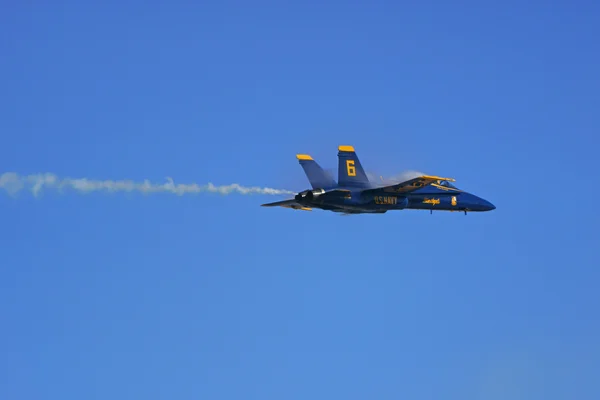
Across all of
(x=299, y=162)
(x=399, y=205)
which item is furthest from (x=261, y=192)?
(x=399, y=205)

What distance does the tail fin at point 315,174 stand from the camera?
57.6 m

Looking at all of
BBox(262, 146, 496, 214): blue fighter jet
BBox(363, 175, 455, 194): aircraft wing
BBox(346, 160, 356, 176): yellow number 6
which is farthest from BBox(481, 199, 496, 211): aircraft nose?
BBox(346, 160, 356, 176): yellow number 6

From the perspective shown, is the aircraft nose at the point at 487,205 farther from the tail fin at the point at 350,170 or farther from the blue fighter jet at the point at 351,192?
the tail fin at the point at 350,170

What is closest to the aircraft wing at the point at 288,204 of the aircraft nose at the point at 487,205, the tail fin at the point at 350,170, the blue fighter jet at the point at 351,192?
the blue fighter jet at the point at 351,192

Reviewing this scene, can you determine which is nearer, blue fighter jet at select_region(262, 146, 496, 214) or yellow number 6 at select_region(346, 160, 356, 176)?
blue fighter jet at select_region(262, 146, 496, 214)

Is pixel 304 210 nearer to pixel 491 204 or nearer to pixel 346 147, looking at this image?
pixel 346 147

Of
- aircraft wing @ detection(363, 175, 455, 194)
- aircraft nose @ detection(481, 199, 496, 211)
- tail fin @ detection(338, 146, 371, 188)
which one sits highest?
tail fin @ detection(338, 146, 371, 188)

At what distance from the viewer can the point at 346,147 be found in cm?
5794

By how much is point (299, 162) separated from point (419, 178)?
709 cm

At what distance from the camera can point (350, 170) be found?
5769 centimetres

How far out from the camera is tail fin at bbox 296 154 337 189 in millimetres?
57562

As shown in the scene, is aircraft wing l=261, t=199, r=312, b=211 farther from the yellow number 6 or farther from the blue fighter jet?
the yellow number 6

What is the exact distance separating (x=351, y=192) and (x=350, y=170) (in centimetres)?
161

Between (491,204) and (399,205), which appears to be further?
(491,204)
